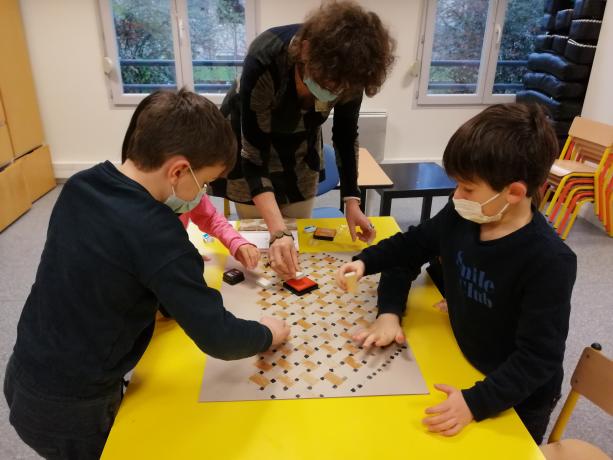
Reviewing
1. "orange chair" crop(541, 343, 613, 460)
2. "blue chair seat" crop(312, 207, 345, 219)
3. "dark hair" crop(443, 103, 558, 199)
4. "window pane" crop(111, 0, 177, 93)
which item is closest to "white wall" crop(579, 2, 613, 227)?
"blue chair seat" crop(312, 207, 345, 219)

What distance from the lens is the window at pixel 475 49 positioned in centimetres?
386

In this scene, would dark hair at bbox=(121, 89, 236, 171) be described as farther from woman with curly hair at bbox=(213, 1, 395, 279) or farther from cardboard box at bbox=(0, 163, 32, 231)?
cardboard box at bbox=(0, 163, 32, 231)

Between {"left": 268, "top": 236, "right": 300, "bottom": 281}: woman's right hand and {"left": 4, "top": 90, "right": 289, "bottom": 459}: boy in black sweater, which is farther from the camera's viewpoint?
{"left": 268, "top": 236, "right": 300, "bottom": 281}: woman's right hand

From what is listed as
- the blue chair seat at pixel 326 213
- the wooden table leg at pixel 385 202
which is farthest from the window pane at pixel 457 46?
the blue chair seat at pixel 326 213

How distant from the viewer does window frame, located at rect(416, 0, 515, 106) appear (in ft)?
12.5

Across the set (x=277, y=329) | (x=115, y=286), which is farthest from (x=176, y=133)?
(x=277, y=329)

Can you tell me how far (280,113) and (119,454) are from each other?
969 millimetres

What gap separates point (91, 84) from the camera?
3.72 meters

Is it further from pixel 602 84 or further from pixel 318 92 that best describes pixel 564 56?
pixel 318 92

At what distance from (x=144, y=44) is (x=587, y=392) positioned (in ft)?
12.3

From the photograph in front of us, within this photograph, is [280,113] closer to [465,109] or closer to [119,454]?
[119,454]

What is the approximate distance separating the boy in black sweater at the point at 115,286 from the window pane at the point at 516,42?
390cm

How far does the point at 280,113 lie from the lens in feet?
4.54

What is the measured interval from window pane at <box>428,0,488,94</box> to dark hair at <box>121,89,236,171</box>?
11.7ft
